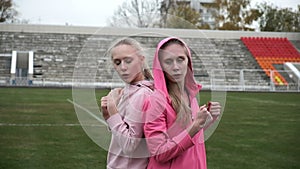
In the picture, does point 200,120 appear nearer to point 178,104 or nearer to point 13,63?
point 178,104

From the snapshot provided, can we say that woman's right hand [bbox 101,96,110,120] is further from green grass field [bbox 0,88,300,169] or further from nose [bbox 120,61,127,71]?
green grass field [bbox 0,88,300,169]

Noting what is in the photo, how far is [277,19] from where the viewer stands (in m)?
52.4

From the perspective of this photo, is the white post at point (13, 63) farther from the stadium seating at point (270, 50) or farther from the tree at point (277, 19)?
the tree at point (277, 19)

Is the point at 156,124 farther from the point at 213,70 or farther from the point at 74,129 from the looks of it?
the point at 74,129

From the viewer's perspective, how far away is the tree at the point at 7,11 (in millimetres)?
48791

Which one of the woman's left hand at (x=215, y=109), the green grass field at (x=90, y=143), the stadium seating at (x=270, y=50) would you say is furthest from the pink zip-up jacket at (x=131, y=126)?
the stadium seating at (x=270, y=50)

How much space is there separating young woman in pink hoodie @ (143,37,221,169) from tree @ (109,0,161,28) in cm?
10

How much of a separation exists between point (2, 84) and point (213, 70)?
26.4 metres

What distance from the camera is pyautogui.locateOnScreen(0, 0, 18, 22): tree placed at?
48791 mm

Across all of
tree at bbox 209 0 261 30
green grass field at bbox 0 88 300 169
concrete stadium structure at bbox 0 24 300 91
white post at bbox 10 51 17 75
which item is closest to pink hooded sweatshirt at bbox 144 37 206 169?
green grass field at bbox 0 88 300 169

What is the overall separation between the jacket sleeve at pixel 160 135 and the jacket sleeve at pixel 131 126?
3 cm

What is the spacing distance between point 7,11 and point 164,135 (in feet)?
164

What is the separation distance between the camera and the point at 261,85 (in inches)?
1137

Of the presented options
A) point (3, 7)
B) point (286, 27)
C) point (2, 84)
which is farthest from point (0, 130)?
point (286, 27)
